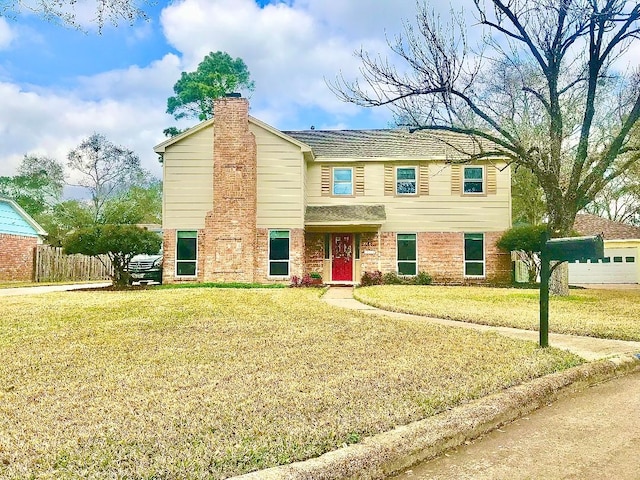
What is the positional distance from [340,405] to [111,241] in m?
14.7

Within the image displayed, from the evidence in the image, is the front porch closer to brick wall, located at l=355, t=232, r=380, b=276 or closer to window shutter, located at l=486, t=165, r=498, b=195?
brick wall, located at l=355, t=232, r=380, b=276

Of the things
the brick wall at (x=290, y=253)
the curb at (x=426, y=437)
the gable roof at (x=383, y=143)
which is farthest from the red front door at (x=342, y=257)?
the curb at (x=426, y=437)

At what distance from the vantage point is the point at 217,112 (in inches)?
742

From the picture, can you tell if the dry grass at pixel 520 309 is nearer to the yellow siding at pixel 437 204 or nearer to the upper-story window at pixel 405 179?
the yellow siding at pixel 437 204

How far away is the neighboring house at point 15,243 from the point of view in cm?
2323

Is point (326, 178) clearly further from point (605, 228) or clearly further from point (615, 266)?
point (605, 228)

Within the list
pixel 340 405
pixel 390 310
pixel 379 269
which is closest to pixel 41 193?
pixel 379 269

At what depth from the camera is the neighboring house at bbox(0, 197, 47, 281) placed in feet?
76.2

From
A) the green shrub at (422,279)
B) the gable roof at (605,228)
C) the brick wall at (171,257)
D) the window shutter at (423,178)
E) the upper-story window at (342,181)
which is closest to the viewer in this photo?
the brick wall at (171,257)

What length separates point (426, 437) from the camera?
3225mm

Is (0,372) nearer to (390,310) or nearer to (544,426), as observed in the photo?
(544,426)

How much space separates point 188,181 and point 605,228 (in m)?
22.0

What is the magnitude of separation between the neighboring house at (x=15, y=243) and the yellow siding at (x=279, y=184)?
1231 centimetres

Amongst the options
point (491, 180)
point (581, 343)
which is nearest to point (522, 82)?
point (491, 180)
